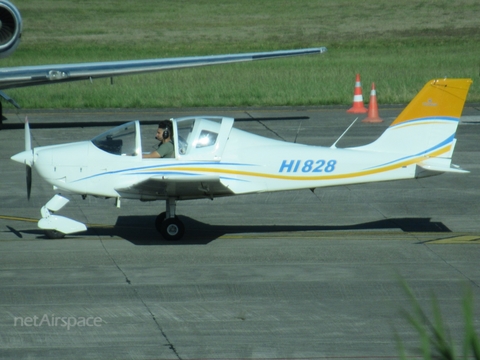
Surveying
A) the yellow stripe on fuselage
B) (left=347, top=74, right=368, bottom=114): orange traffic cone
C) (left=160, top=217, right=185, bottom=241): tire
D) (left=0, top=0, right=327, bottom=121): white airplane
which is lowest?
(left=160, top=217, right=185, bottom=241): tire

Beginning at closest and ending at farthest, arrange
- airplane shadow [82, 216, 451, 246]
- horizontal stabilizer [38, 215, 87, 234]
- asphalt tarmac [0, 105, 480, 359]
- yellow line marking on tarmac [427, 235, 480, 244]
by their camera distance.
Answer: asphalt tarmac [0, 105, 480, 359]
horizontal stabilizer [38, 215, 87, 234]
yellow line marking on tarmac [427, 235, 480, 244]
airplane shadow [82, 216, 451, 246]

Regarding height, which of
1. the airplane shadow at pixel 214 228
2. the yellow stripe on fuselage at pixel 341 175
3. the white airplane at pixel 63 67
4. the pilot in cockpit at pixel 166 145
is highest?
the white airplane at pixel 63 67

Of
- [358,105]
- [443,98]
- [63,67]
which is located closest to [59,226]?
[443,98]

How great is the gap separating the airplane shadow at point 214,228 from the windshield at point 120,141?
130 centimetres

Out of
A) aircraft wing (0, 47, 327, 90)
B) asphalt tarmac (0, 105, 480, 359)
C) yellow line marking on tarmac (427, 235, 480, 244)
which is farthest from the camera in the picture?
aircraft wing (0, 47, 327, 90)

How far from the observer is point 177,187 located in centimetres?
1025

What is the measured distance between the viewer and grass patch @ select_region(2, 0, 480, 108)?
2733 centimetres

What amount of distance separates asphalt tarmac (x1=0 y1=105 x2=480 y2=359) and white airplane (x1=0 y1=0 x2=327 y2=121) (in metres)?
5.65

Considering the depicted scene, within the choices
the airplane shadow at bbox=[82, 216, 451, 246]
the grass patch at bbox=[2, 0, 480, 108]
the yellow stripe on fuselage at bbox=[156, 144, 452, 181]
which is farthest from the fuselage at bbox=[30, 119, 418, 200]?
the grass patch at bbox=[2, 0, 480, 108]

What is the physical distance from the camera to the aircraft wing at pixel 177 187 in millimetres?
10000

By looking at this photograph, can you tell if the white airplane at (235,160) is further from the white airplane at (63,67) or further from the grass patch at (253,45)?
the grass patch at (253,45)

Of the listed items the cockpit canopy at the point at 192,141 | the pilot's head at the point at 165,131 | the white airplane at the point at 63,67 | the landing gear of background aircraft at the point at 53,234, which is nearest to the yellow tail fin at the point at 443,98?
the cockpit canopy at the point at 192,141

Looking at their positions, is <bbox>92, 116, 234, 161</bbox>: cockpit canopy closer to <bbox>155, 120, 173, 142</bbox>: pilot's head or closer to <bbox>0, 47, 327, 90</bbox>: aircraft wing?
<bbox>155, 120, 173, 142</bbox>: pilot's head

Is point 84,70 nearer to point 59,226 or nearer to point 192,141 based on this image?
point 59,226
